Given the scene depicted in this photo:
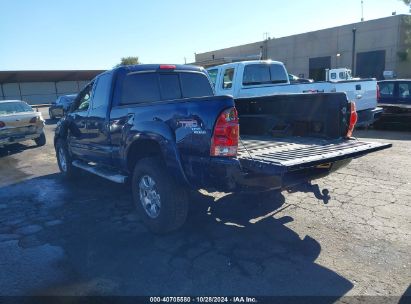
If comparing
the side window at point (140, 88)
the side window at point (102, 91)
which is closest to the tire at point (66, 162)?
the side window at point (102, 91)

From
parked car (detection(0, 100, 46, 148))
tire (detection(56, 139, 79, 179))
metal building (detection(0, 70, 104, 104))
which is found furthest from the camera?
metal building (detection(0, 70, 104, 104))

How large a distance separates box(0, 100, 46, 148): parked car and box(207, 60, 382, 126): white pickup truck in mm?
5974

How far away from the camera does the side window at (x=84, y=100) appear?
6.18 metres

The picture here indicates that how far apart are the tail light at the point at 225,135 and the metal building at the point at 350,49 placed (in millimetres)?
30860

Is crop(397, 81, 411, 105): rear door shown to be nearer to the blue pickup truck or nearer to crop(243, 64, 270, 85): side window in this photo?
crop(243, 64, 270, 85): side window

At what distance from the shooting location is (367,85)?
982 centimetres

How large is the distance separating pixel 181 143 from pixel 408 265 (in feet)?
8.31

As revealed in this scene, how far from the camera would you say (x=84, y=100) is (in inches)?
254

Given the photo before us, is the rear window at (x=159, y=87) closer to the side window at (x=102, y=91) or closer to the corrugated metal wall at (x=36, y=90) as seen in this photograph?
the side window at (x=102, y=91)

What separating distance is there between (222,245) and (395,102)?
35.1ft

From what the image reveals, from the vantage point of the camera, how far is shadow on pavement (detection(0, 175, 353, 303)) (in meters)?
3.23

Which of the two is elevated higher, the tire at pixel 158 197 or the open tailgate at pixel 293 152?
the open tailgate at pixel 293 152

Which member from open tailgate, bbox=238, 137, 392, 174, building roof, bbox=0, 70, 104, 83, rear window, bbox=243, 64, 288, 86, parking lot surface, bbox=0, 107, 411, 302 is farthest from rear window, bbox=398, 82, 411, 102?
building roof, bbox=0, 70, 104, 83

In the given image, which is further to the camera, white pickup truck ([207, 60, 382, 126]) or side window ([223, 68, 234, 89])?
side window ([223, 68, 234, 89])
